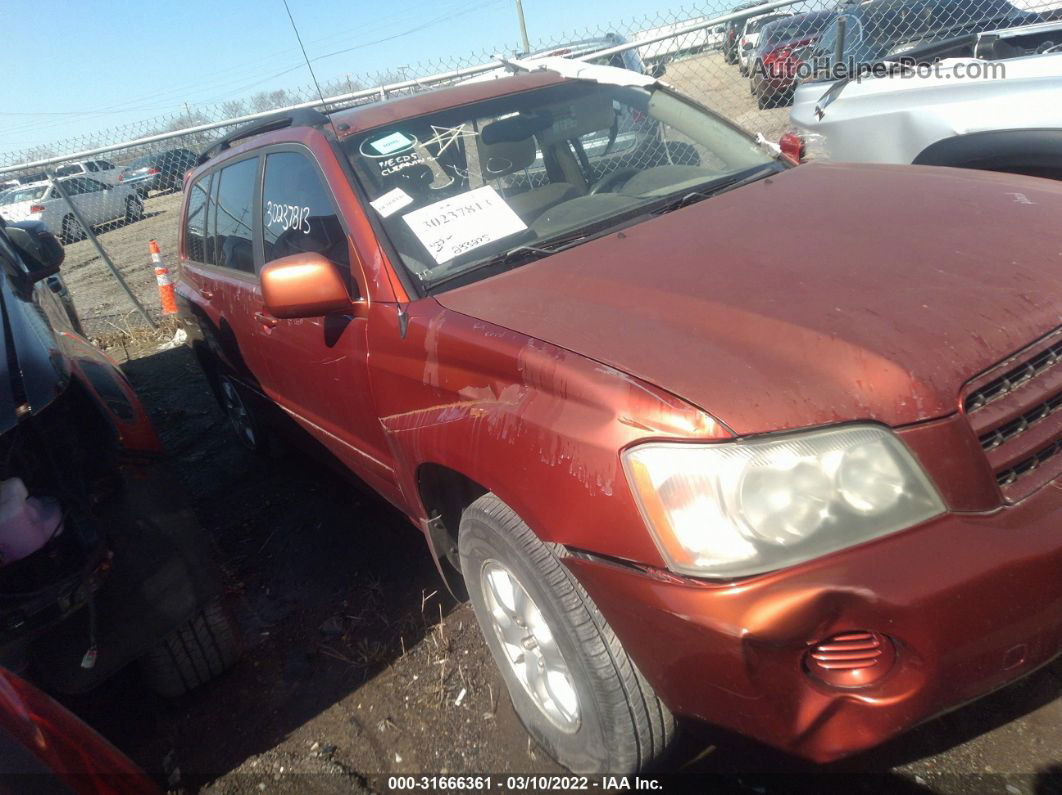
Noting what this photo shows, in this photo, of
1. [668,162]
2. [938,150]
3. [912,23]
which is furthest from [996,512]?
[912,23]

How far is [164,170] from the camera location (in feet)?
33.9

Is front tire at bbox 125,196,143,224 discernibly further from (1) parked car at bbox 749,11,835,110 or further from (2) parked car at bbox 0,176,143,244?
(1) parked car at bbox 749,11,835,110

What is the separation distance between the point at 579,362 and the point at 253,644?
2127 millimetres

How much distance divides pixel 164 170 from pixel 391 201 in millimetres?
9482

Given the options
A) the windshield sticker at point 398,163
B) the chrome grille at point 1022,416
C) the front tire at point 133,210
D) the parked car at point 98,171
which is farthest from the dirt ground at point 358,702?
the front tire at point 133,210

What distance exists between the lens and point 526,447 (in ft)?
5.59

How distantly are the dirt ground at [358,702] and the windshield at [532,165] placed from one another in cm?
141

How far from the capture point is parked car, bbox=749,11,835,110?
8188 mm

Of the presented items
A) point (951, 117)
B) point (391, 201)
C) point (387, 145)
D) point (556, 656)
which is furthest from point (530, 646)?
point (951, 117)

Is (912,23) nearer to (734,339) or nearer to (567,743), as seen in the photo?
(734,339)

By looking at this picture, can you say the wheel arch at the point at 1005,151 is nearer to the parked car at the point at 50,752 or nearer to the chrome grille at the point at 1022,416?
the chrome grille at the point at 1022,416

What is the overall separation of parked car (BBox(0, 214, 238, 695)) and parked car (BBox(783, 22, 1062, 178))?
9.77 feet

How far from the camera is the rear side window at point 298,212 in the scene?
2.60m

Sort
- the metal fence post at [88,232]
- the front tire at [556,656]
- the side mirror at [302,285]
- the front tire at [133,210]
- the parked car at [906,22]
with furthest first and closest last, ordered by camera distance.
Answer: the front tire at [133,210] < the metal fence post at [88,232] < the parked car at [906,22] < the side mirror at [302,285] < the front tire at [556,656]
